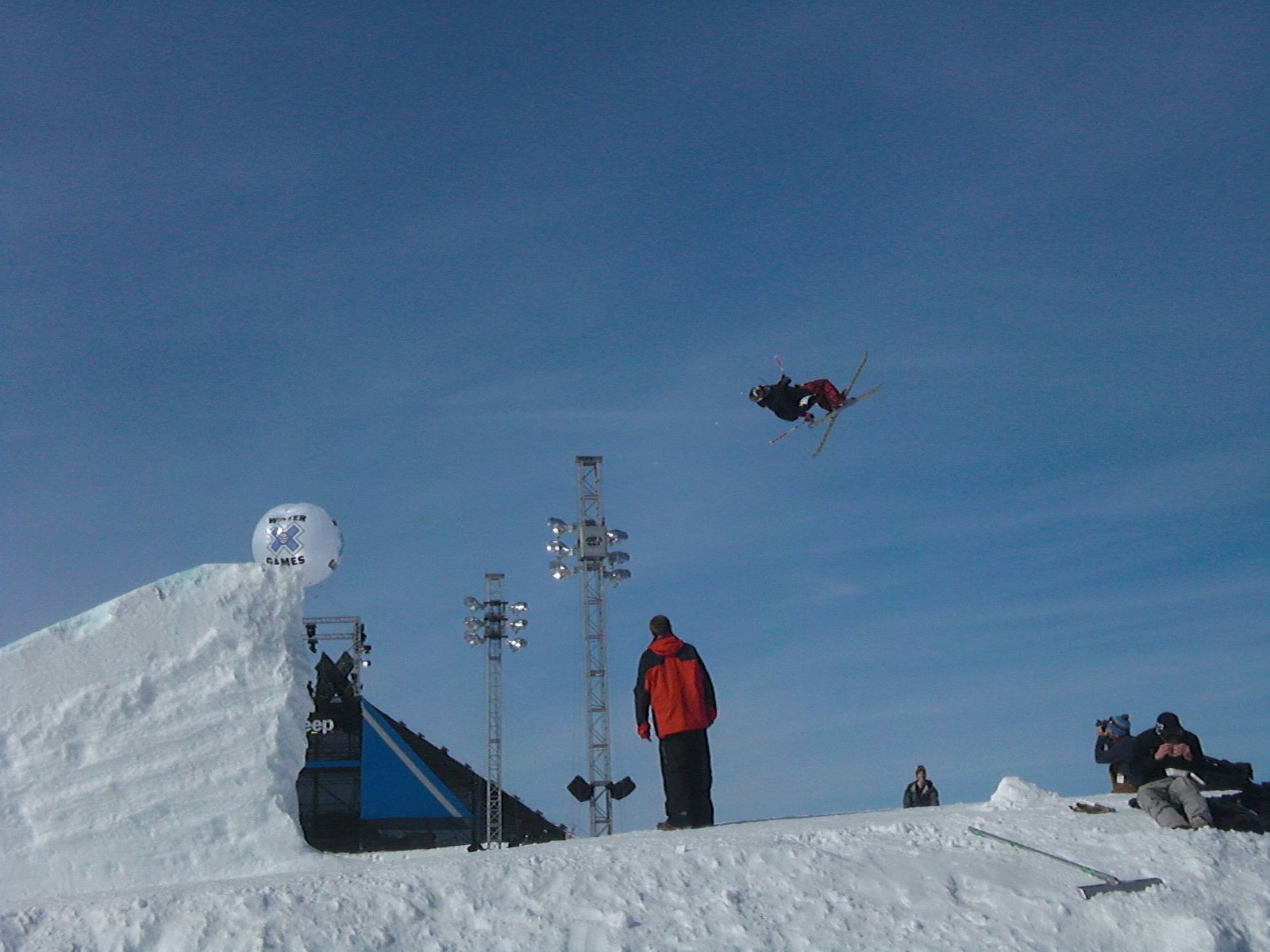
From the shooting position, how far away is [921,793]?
11375 millimetres

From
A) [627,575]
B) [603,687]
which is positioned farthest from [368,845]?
[627,575]

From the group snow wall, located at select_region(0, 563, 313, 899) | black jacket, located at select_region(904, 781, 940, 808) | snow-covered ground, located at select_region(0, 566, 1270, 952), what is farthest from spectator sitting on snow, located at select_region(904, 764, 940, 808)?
snow wall, located at select_region(0, 563, 313, 899)

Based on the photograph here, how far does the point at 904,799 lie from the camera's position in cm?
1128

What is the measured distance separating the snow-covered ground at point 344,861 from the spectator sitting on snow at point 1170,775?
0.54 feet

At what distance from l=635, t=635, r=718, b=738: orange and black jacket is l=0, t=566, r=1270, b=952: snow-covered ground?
765mm

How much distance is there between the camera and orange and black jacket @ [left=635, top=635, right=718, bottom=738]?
780 centimetres

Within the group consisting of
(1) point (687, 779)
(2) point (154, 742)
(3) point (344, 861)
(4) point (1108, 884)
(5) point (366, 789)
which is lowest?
(4) point (1108, 884)

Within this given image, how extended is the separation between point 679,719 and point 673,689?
196mm

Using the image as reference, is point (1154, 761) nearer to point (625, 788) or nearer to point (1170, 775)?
point (1170, 775)

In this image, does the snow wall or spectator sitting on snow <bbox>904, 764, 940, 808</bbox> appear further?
spectator sitting on snow <bbox>904, 764, 940, 808</bbox>

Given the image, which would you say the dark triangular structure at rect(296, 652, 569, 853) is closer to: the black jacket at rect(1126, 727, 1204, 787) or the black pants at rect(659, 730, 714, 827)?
the black pants at rect(659, 730, 714, 827)

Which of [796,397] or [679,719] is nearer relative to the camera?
[679,719]

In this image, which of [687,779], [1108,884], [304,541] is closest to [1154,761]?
[1108,884]

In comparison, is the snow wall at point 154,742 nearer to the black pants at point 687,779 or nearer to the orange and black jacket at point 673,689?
the orange and black jacket at point 673,689
